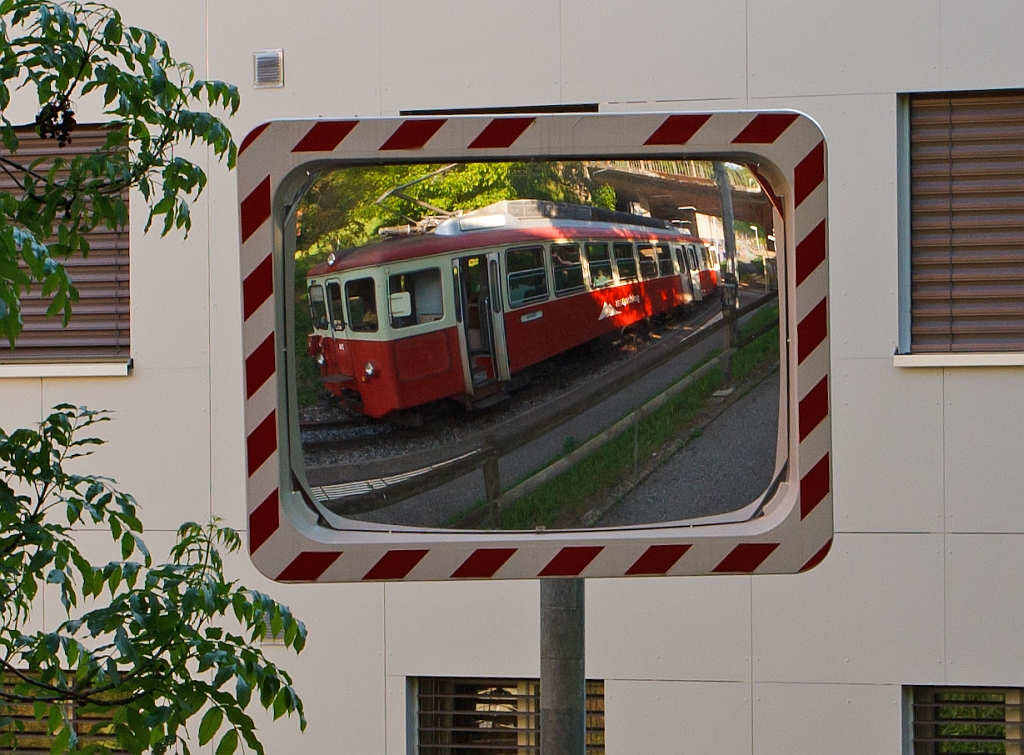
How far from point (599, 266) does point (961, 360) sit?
4.45 m

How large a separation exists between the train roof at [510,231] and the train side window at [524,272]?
2cm

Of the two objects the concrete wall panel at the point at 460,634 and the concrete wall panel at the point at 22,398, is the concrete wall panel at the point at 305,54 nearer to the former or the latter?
the concrete wall panel at the point at 22,398

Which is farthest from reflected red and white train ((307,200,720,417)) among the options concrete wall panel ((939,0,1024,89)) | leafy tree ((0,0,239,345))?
concrete wall panel ((939,0,1024,89))

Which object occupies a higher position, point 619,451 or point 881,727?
point 619,451

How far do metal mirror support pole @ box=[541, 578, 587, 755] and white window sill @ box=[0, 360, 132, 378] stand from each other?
4945 millimetres

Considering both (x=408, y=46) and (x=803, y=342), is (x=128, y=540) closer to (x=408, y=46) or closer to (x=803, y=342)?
(x=803, y=342)

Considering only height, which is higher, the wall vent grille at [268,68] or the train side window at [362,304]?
the wall vent grille at [268,68]

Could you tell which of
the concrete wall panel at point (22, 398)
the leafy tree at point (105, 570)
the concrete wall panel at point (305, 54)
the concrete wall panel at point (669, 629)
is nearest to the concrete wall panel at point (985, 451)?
the concrete wall panel at point (669, 629)

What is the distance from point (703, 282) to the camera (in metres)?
1.65

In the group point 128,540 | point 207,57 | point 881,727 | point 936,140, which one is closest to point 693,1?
point 936,140

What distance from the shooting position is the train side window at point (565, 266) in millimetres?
1618

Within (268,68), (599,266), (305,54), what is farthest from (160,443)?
(599,266)

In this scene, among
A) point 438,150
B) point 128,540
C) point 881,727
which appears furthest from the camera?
point 881,727

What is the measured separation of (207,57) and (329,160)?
4.88 metres
